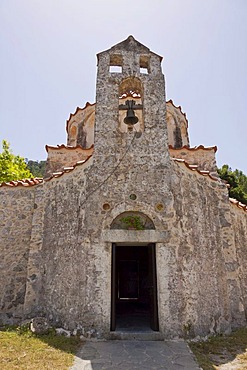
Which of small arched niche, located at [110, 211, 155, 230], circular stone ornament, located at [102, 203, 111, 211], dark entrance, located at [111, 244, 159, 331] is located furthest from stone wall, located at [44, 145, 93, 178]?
dark entrance, located at [111, 244, 159, 331]

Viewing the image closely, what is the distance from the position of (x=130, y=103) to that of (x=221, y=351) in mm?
6276

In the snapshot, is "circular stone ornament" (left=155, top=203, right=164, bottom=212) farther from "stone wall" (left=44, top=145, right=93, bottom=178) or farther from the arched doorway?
"stone wall" (left=44, top=145, right=93, bottom=178)

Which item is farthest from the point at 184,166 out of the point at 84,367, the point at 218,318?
the point at 84,367

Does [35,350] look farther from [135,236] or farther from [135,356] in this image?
[135,236]

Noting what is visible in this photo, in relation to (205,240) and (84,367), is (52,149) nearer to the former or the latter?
(205,240)

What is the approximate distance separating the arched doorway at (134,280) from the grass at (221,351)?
Result: 1075 mm

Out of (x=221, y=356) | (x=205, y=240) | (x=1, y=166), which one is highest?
(x=1, y=166)

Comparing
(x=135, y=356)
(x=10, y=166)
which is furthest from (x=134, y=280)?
(x=10, y=166)

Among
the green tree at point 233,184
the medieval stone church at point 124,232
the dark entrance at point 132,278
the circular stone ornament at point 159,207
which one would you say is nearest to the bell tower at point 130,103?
the medieval stone church at point 124,232

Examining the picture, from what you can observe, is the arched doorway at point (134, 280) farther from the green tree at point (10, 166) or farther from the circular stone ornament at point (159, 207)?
the green tree at point (10, 166)

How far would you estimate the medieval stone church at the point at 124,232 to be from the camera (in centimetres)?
629

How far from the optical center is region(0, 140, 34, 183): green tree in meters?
17.5

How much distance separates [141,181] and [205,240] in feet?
7.47

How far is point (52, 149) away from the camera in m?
9.89
